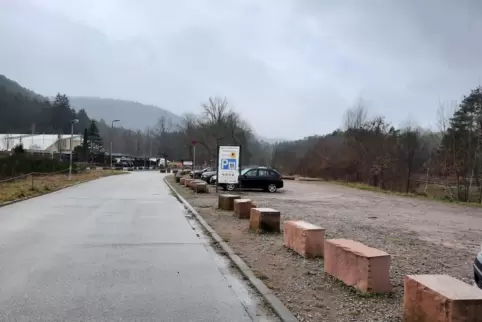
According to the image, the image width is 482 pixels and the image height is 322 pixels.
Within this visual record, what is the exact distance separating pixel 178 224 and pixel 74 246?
4.29m

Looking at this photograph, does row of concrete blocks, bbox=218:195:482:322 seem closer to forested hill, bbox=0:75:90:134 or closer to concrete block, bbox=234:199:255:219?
concrete block, bbox=234:199:255:219

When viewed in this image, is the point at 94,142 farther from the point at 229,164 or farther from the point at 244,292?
the point at 244,292

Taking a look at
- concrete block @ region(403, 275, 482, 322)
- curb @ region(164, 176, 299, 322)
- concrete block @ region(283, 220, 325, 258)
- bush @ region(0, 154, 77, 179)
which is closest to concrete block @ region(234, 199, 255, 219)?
curb @ region(164, 176, 299, 322)

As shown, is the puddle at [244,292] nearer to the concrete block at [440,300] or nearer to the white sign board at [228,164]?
the concrete block at [440,300]

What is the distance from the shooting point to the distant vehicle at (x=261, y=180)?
29391 millimetres

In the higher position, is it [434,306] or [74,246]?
[434,306]

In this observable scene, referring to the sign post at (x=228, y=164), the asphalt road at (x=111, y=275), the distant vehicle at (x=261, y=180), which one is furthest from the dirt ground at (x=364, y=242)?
the distant vehicle at (x=261, y=180)

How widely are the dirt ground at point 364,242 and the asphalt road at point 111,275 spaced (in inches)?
29.4

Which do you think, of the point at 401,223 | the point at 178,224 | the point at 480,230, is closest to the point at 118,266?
the point at 178,224

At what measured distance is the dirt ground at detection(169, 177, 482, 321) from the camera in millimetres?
5396

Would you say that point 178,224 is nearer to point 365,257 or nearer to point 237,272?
point 237,272

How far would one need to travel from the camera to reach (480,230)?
42.9ft

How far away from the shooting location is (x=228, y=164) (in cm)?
2494

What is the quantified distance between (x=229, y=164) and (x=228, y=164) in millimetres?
54
